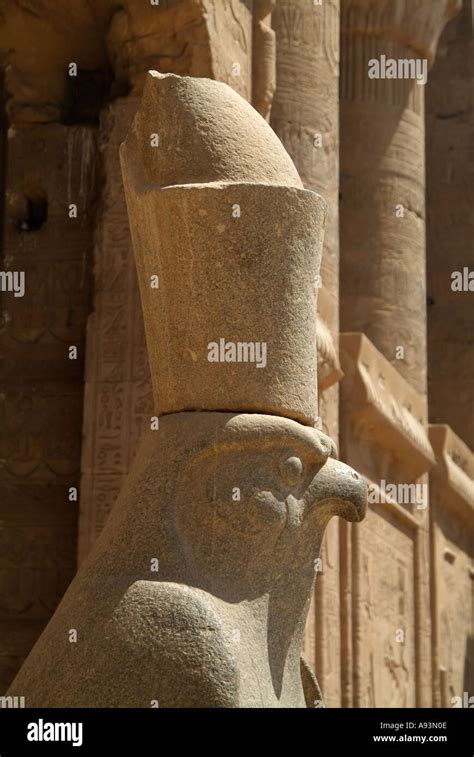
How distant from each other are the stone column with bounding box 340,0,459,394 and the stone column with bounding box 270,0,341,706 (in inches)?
105

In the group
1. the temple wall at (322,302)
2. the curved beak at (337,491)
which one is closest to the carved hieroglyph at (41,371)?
the temple wall at (322,302)

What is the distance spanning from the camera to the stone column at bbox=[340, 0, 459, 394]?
45.8ft

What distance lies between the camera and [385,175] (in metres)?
14.2

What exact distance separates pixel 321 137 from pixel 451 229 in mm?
5848

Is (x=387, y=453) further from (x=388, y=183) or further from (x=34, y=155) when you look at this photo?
(x=34, y=155)

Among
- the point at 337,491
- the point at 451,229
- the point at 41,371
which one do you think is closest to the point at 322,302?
the point at 41,371

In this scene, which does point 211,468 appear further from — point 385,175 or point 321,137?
point 385,175

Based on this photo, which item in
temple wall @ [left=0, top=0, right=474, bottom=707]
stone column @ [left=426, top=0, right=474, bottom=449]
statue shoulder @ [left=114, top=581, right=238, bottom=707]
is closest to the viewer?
statue shoulder @ [left=114, top=581, right=238, bottom=707]

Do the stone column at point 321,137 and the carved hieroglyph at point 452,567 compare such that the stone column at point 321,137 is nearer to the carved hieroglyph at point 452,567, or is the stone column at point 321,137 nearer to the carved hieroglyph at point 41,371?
the carved hieroglyph at point 41,371

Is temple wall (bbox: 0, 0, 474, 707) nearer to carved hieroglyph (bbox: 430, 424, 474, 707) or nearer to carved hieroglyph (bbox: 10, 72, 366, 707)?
carved hieroglyph (bbox: 430, 424, 474, 707)

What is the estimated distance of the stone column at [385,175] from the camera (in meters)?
13.9

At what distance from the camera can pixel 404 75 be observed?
1438 cm

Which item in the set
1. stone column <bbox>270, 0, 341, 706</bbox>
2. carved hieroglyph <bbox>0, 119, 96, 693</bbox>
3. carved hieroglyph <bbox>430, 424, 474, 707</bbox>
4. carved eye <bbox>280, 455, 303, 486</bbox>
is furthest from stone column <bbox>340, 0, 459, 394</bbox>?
carved eye <bbox>280, 455, 303, 486</bbox>

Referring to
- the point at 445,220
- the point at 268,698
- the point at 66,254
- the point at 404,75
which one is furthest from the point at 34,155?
the point at 445,220
